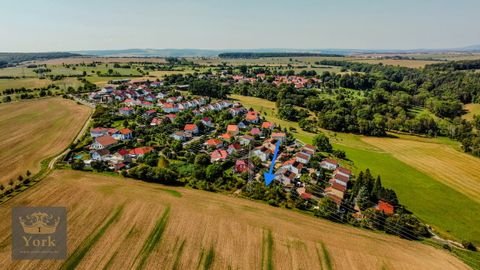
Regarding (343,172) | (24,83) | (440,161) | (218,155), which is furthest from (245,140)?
(24,83)

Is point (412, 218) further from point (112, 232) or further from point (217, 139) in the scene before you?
point (217, 139)

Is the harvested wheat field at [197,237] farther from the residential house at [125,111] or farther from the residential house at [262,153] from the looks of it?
the residential house at [125,111]

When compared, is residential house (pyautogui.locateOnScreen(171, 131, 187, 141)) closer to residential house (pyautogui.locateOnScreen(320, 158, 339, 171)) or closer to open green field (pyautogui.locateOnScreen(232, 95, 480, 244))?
open green field (pyautogui.locateOnScreen(232, 95, 480, 244))

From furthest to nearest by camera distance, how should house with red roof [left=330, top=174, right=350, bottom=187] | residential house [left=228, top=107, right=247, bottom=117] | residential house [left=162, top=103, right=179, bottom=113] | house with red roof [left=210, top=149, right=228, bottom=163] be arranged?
residential house [left=162, top=103, right=179, bottom=113], residential house [left=228, top=107, right=247, bottom=117], house with red roof [left=210, top=149, right=228, bottom=163], house with red roof [left=330, top=174, right=350, bottom=187]

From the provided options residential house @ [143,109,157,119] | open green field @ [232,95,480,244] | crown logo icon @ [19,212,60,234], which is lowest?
open green field @ [232,95,480,244]

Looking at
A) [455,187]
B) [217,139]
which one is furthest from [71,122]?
[455,187]

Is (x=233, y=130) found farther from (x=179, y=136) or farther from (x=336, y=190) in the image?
(x=336, y=190)

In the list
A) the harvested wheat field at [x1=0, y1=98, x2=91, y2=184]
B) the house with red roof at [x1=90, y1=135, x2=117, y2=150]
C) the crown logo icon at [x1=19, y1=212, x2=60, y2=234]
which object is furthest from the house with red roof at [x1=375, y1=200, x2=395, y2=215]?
the harvested wheat field at [x1=0, y1=98, x2=91, y2=184]
